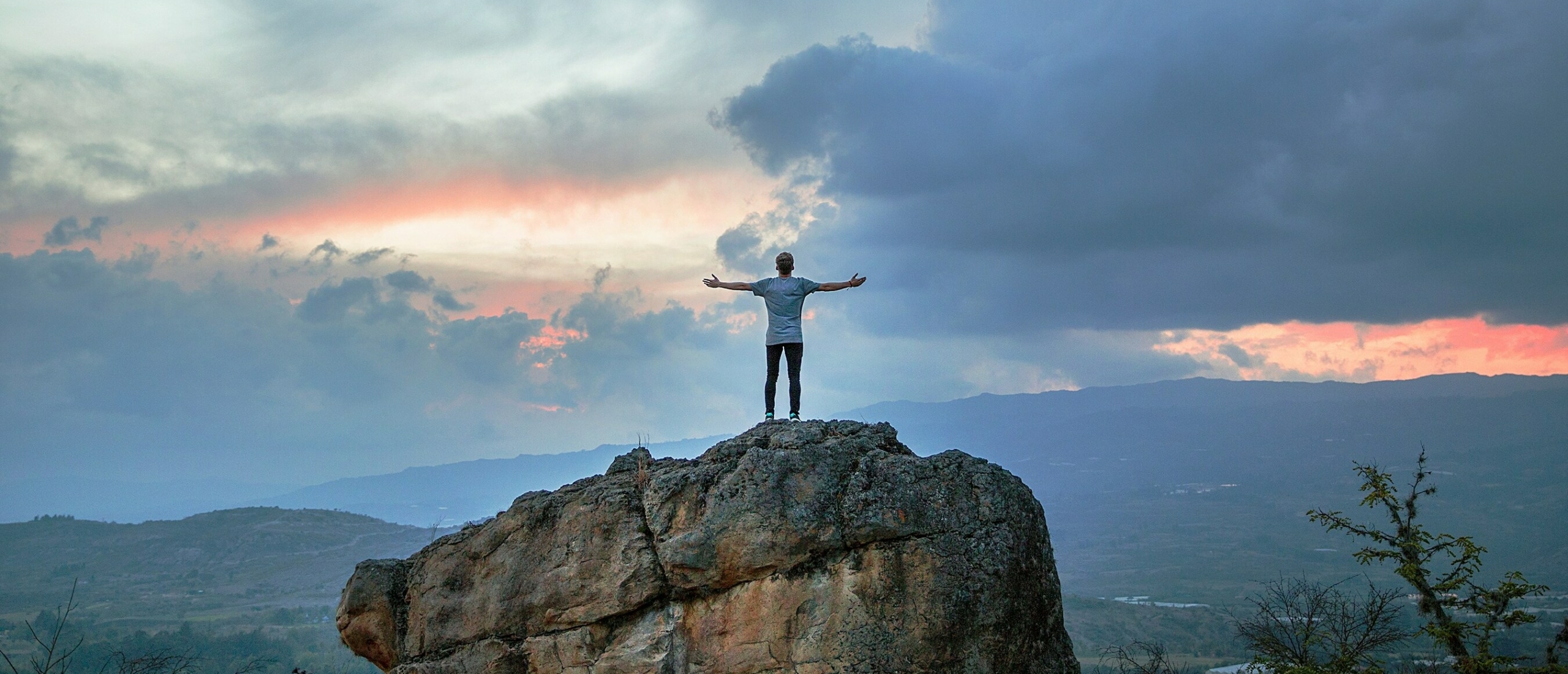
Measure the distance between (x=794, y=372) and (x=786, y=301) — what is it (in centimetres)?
139

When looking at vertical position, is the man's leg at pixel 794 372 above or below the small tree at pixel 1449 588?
above

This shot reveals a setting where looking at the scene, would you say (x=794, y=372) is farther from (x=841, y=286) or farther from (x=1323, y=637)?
(x=1323, y=637)

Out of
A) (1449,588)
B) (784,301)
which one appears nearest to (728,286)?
(784,301)

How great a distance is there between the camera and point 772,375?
19109 millimetres

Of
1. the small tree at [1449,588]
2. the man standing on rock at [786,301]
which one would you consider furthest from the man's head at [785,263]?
the small tree at [1449,588]

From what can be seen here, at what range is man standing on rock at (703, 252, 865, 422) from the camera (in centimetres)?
1848

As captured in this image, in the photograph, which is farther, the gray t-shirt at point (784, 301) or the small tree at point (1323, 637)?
the small tree at point (1323, 637)

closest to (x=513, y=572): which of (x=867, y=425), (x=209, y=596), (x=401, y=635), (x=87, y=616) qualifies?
(x=401, y=635)

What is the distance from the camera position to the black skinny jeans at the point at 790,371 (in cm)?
1889

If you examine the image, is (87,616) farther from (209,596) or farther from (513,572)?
(513,572)

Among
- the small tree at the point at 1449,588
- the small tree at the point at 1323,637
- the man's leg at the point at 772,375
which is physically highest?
the man's leg at the point at 772,375

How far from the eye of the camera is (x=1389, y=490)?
67.8 ft

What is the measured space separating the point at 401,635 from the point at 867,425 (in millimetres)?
8204

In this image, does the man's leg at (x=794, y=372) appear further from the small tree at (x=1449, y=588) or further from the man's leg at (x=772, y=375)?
the small tree at (x=1449, y=588)
